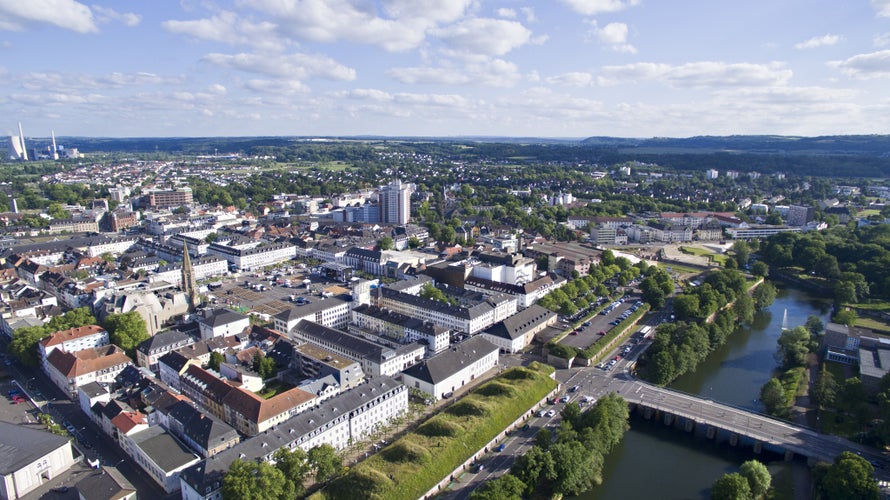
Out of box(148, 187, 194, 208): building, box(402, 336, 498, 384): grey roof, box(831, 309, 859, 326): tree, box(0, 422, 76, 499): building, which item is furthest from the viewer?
box(148, 187, 194, 208): building

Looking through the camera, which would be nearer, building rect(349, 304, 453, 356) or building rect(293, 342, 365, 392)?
building rect(293, 342, 365, 392)

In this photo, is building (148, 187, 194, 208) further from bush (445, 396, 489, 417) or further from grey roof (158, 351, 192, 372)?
bush (445, 396, 489, 417)

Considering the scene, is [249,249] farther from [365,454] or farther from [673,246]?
[673,246]

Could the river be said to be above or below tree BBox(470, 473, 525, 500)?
below

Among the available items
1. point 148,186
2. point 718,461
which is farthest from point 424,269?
point 148,186

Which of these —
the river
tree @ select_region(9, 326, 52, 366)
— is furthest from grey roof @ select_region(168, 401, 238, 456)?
the river

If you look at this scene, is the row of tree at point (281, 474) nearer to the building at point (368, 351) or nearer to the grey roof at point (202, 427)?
the grey roof at point (202, 427)
